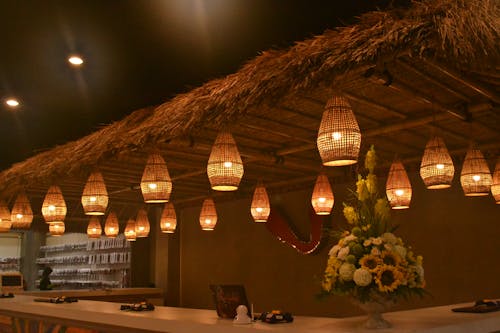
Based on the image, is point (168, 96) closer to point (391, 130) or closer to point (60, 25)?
point (60, 25)

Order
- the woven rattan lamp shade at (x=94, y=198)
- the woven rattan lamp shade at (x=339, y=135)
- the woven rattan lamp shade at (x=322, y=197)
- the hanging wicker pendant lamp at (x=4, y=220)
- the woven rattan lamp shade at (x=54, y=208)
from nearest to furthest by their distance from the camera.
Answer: the woven rattan lamp shade at (x=339, y=135) → the woven rattan lamp shade at (x=94, y=198) → the woven rattan lamp shade at (x=322, y=197) → the woven rattan lamp shade at (x=54, y=208) → the hanging wicker pendant lamp at (x=4, y=220)

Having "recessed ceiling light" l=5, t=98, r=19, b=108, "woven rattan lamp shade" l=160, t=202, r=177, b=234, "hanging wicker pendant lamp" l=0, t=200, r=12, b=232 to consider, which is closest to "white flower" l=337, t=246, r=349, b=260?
"woven rattan lamp shade" l=160, t=202, r=177, b=234

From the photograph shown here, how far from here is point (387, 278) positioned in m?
2.82

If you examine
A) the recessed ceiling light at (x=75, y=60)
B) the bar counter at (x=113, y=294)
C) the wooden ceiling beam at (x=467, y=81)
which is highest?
the recessed ceiling light at (x=75, y=60)

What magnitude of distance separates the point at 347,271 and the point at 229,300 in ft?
4.16

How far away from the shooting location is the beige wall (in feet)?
22.2

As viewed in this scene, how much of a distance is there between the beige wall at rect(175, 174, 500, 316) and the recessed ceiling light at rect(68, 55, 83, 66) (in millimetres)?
3088

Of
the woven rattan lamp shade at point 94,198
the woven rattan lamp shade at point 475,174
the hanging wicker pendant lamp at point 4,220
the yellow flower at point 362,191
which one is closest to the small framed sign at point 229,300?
the yellow flower at point 362,191

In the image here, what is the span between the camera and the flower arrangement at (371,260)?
282cm

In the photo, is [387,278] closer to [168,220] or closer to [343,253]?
[343,253]

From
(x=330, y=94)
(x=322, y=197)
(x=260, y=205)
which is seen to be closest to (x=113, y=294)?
(x=260, y=205)

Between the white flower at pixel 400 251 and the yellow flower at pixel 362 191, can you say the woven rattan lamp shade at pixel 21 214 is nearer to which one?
the yellow flower at pixel 362 191

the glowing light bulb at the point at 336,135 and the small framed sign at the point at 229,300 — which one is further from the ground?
the glowing light bulb at the point at 336,135

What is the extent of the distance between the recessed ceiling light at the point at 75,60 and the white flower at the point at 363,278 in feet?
11.9
